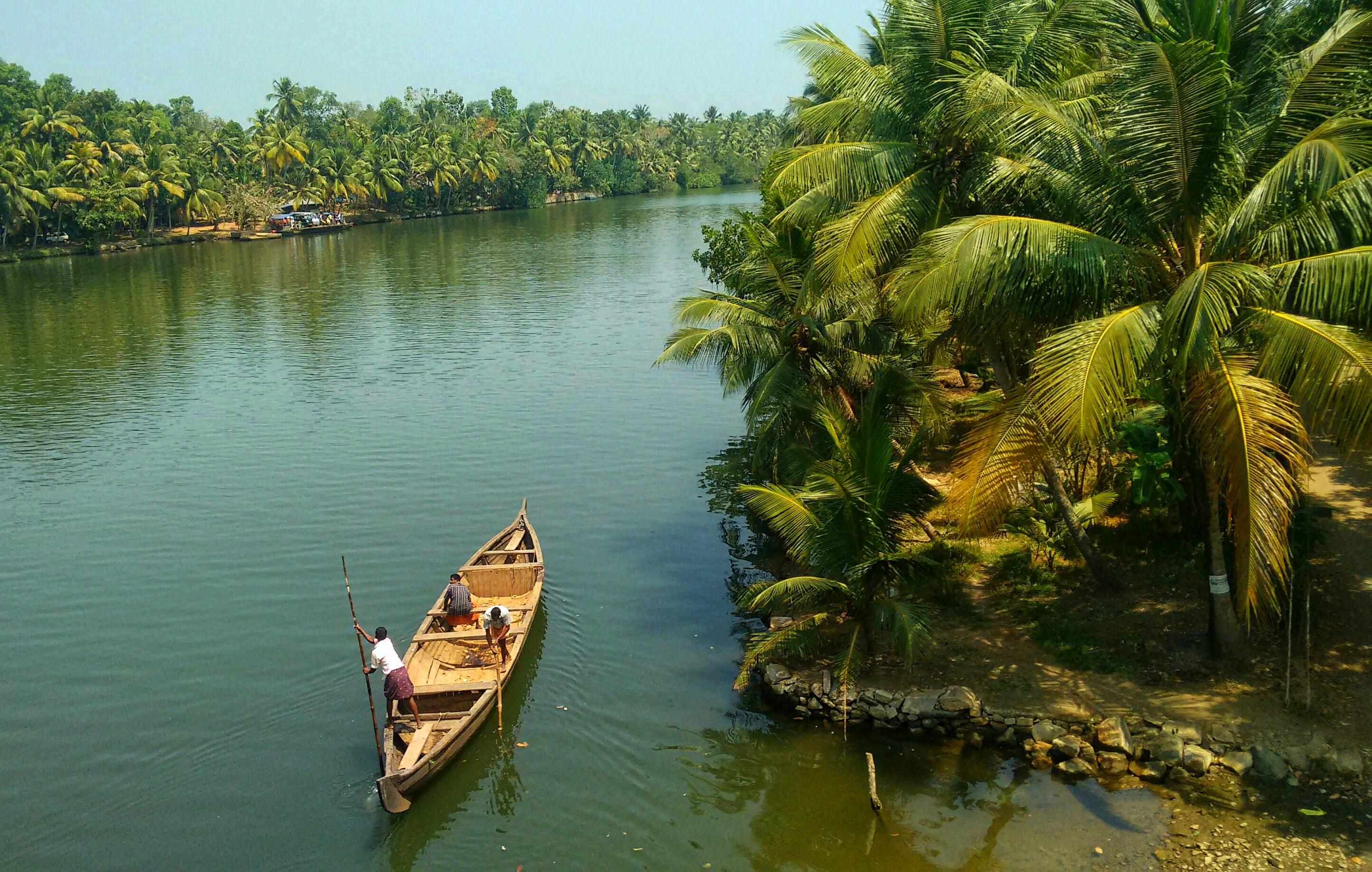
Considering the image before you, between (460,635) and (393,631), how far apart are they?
2.07 m

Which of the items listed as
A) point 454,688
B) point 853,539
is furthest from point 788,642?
point 454,688

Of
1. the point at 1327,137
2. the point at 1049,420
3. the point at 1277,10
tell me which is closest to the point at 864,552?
the point at 1049,420

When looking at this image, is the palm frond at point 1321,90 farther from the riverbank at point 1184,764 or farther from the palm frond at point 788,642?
the palm frond at point 788,642

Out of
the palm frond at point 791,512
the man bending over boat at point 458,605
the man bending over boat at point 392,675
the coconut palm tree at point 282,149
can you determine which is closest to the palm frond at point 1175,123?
the palm frond at point 791,512

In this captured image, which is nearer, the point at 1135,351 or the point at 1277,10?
the point at 1135,351

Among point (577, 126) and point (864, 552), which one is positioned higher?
point (577, 126)

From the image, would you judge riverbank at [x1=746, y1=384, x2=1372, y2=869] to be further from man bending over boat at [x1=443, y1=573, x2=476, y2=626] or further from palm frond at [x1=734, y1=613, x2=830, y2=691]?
man bending over boat at [x1=443, y1=573, x2=476, y2=626]

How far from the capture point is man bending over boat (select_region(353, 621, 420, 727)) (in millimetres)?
13469

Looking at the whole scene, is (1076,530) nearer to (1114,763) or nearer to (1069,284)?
(1114,763)

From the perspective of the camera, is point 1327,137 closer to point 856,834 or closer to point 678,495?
point 856,834

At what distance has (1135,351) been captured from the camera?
1084 cm

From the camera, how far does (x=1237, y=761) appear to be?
38.1 ft

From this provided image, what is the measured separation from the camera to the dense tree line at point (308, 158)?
248ft

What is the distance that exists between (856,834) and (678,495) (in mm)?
12654
